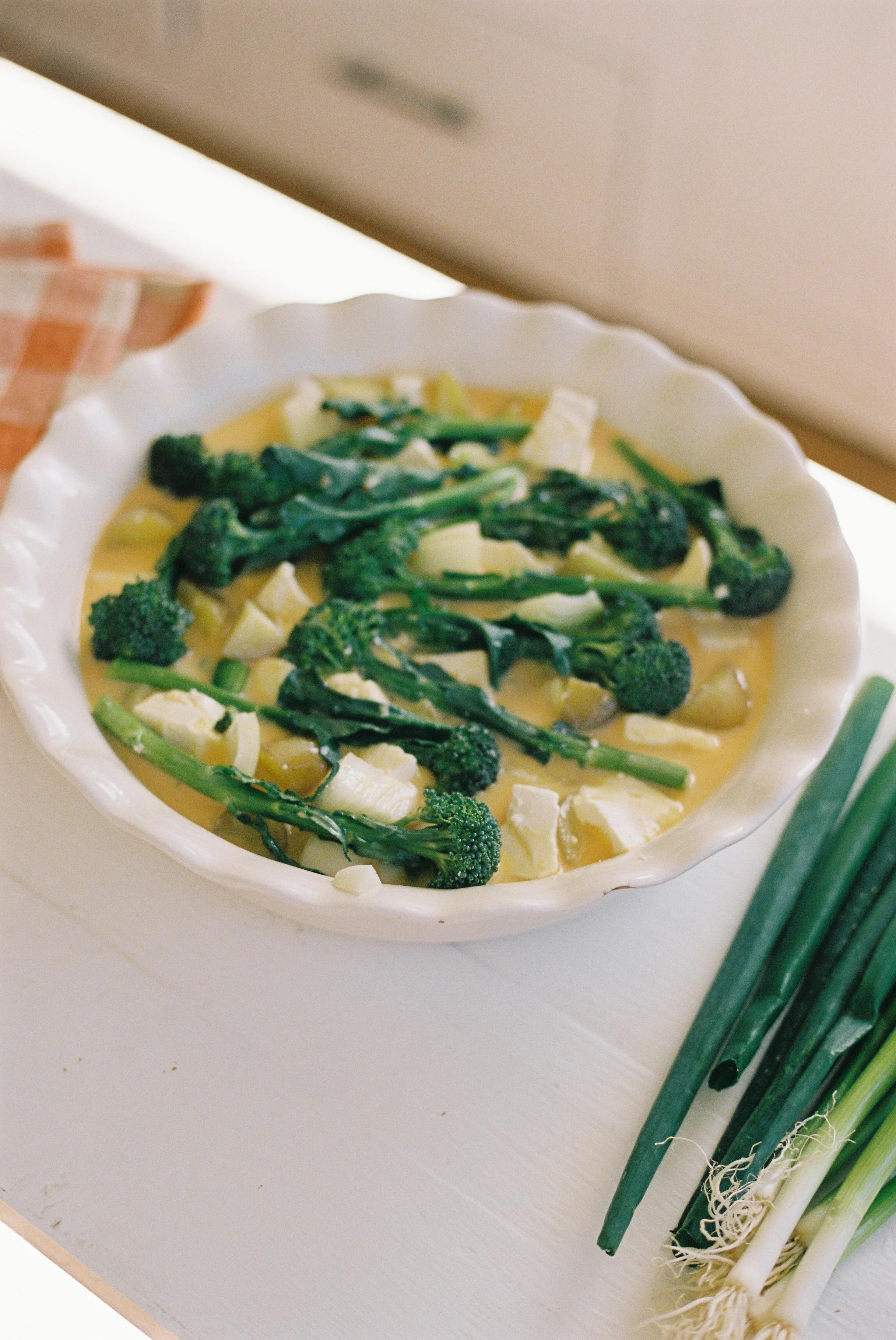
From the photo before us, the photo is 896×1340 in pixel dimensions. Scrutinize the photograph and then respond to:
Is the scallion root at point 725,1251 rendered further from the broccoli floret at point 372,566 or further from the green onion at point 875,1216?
the broccoli floret at point 372,566

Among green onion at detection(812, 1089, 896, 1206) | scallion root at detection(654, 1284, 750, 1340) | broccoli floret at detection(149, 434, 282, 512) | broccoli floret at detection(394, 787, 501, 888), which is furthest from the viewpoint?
broccoli floret at detection(149, 434, 282, 512)

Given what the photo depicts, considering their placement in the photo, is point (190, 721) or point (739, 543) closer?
point (190, 721)

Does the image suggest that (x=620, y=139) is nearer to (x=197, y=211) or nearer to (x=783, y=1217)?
(x=197, y=211)

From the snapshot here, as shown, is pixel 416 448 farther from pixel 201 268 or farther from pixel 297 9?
pixel 297 9

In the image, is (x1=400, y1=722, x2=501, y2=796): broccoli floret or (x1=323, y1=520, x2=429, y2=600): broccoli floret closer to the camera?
(x1=400, y1=722, x2=501, y2=796): broccoli floret

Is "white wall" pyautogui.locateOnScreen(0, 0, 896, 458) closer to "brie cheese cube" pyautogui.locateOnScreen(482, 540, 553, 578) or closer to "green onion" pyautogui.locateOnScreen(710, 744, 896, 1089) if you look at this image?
"brie cheese cube" pyautogui.locateOnScreen(482, 540, 553, 578)

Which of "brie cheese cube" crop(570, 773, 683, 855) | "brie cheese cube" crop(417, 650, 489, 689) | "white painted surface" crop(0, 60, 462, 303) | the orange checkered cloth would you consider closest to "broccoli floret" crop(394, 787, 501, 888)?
"brie cheese cube" crop(570, 773, 683, 855)

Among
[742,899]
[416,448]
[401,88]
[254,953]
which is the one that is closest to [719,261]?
[401,88]
